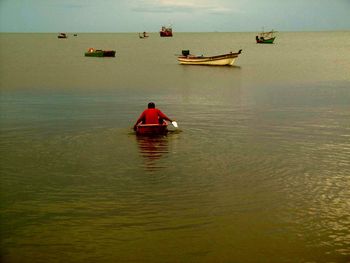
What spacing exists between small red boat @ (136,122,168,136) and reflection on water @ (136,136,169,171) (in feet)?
0.59

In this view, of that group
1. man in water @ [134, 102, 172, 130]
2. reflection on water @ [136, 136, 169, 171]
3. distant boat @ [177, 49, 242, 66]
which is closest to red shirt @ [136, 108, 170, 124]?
man in water @ [134, 102, 172, 130]

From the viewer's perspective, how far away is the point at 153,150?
16109mm

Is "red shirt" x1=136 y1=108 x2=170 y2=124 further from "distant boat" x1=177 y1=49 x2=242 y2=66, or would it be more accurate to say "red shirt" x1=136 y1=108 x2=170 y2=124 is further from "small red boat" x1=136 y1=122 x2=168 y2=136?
"distant boat" x1=177 y1=49 x2=242 y2=66

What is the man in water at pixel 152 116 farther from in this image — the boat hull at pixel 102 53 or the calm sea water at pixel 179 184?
the boat hull at pixel 102 53

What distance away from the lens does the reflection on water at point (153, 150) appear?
14328mm

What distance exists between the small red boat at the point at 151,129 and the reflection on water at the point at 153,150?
180 millimetres

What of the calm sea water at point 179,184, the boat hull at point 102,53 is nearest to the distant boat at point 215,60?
the boat hull at point 102,53

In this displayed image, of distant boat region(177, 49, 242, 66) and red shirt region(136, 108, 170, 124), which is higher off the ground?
distant boat region(177, 49, 242, 66)

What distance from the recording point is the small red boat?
1736cm

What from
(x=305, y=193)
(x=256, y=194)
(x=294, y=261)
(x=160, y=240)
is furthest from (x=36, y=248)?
(x=305, y=193)

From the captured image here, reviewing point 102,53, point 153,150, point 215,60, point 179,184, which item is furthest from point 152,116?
point 102,53

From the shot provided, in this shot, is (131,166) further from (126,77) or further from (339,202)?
(126,77)

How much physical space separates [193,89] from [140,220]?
26433mm

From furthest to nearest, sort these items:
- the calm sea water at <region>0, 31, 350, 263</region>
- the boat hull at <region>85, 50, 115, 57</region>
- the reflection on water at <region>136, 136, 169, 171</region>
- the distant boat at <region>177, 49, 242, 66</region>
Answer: the boat hull at <region>85, 50, 115, 57</region>
the distant boat at <region>177, 49, 242, 66</region>
the reflection on water at <region>136, 136, 169, 171</region>
the calm sea water at <region>0, 31, 350, 263</region>
